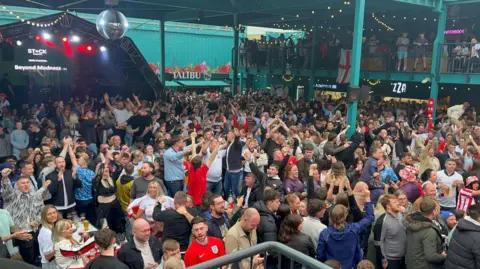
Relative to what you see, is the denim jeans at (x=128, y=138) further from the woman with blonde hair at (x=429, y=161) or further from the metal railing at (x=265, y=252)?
the metal railing at (x=265, y=252)

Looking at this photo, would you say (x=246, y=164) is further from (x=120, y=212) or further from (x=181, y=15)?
(x=181, y=15)

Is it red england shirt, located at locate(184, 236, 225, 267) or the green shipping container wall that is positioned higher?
the green shipping container wall

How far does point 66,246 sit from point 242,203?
2.34 meters

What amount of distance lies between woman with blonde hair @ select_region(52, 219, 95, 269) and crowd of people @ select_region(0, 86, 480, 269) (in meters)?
0.01

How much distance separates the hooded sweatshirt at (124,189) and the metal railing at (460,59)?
1333 centimetres

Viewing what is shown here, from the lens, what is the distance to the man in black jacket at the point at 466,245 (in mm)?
4051

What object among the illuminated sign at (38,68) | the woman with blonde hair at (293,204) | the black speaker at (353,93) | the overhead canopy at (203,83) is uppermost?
the illuminated sign at (38,68)

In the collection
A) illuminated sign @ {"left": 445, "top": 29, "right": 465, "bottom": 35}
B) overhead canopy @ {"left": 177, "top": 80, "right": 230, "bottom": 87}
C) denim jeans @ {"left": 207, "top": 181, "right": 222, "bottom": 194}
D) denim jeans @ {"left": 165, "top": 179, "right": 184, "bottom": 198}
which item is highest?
illuminated sign @ {"left": 445, "top": 29, "right": 465, "bottom": 35}

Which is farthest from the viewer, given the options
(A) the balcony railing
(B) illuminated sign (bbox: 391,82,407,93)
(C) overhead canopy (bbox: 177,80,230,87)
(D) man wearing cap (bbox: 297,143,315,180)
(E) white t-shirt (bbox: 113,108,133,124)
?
(C) overhead canopy (bbox: 177,80,230,87)

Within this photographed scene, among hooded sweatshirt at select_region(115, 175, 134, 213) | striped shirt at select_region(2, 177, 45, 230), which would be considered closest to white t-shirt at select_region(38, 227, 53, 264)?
striped shirt at select_region(2, 177, 45, 230)

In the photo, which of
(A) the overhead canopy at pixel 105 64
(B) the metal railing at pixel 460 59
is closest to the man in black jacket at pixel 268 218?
(B) the metal railing at pixel 460 59

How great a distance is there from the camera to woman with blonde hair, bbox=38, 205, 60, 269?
15.4 feet

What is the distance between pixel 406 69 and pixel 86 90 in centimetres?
1487

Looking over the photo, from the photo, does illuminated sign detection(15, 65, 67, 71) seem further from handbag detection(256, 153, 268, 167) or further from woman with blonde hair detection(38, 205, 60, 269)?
woman with blonde hair detection(38, 205, 60, 269)
